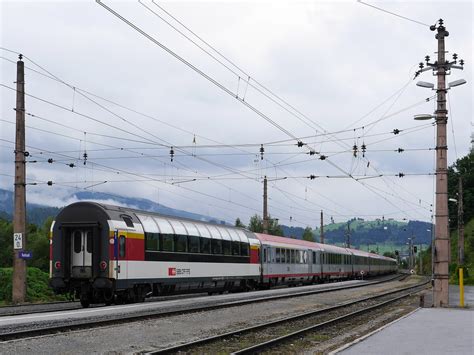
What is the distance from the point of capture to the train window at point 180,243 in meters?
27.1

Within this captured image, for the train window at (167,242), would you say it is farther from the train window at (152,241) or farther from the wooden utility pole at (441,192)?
the wooden utility pole at (441,192)

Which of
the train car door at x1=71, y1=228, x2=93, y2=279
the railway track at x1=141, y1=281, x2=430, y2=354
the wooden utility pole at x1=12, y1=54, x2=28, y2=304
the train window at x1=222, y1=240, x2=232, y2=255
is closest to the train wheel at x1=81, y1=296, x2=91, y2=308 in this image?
the train car door at x1=71, y1=228, x2=93, y2=279

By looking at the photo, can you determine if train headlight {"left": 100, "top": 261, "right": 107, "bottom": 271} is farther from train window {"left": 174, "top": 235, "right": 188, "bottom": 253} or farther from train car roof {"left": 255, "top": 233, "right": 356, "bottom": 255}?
train car roof {"left": 255, "top": 233, "right": 356, "bottom": 255}

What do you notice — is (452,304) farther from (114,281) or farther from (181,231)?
(114,281)

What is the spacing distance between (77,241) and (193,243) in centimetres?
609

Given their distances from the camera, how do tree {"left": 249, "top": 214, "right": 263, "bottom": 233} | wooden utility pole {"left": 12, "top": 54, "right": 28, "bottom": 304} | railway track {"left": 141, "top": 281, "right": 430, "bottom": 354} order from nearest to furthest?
railway track {"left": 141, "top": 281, "right": 430, "bottom": 354} < wooden utility pole {"left": 12, "top": 54, "right": 28, "bottom": 304} < tree {"left": 249, "top": 214, "right": 263, "bottom": 233}

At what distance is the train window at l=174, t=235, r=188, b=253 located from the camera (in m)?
27.1

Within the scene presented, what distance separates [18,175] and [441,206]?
16.1m

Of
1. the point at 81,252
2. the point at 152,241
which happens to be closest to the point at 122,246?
the point at 81,252

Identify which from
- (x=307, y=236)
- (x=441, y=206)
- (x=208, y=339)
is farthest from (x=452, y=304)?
(x=307, y=236)

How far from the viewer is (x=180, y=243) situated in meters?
27.5

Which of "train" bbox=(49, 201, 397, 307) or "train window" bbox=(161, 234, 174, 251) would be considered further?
"train window" bbox=(161, 234, 174, 251)

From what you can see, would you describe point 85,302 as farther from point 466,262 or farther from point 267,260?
point 466,262

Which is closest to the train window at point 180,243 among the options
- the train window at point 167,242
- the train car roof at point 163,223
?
the train car roof at point 163,223
